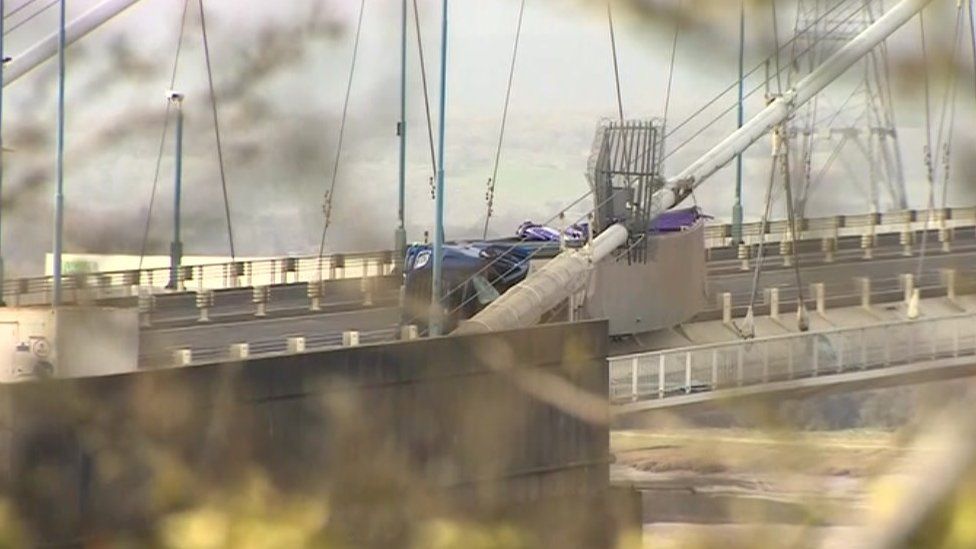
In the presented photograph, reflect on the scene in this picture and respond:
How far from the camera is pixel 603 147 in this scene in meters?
12.2

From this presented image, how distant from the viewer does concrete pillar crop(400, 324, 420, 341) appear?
6.12m

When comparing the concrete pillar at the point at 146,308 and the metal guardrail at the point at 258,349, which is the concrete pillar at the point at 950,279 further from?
the metal guardrail at the point at 258,349

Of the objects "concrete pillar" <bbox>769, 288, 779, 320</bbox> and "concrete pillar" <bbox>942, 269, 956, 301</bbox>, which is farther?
"concrete pillar" <bbox>769, 288, 779, 320</bbox>

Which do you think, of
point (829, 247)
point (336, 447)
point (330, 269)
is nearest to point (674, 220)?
point (330, 269)

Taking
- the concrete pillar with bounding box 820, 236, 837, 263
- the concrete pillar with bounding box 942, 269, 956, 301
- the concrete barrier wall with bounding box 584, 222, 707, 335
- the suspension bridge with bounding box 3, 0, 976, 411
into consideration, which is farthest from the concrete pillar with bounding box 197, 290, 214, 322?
the concrete pillar with bounding box 942, 269, 956, 301

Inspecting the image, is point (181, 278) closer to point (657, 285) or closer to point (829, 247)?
point (829, 247)

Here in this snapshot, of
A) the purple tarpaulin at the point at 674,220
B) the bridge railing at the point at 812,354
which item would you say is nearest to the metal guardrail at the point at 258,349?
the bridge railing at the point at 812,354

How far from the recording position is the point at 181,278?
5207 mm

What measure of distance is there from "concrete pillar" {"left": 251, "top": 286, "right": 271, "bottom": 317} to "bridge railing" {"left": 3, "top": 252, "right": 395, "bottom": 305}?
98 cm

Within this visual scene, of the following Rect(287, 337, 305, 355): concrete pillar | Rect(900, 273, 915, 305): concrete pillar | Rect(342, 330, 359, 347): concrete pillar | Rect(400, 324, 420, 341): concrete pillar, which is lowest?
Rect(287, 337, 305, 355): concrete pillar

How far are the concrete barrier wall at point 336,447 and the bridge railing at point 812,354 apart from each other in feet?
1.07

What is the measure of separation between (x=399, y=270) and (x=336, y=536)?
299 centimetres

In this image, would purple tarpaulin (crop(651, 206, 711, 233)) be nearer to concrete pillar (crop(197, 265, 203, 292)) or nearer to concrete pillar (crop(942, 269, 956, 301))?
concrete pillar (crop(197, 265, 203, 292))

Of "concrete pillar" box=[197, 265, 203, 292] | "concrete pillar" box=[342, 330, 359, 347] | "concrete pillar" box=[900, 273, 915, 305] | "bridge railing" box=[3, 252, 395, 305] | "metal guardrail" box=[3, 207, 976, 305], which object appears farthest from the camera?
"concrete pillar" box=[342, 330, 359, 347]
